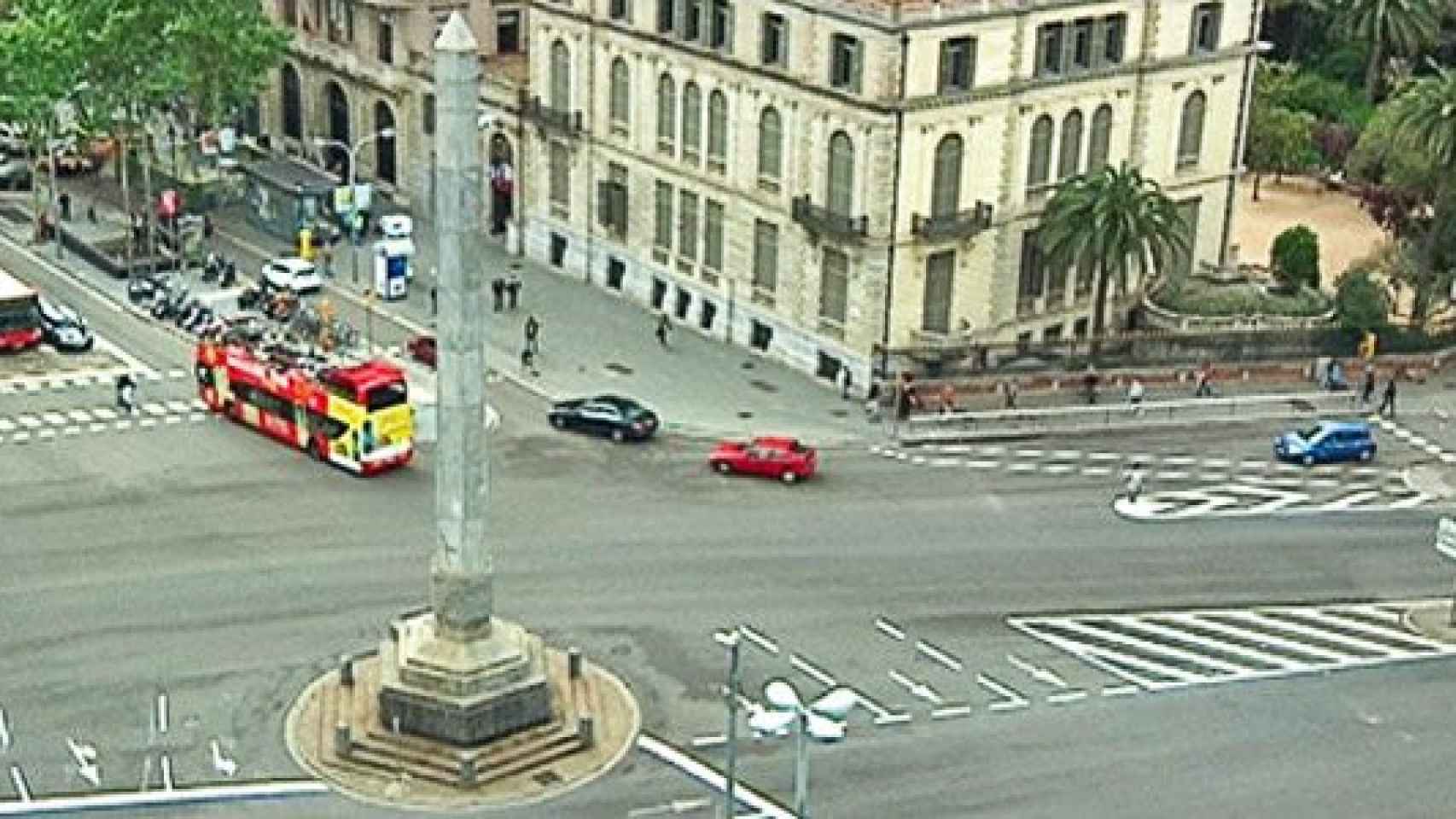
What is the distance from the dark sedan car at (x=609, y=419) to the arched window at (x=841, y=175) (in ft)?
38.3

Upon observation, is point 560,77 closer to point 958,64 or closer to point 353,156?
point 353,156

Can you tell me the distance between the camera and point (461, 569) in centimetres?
6278

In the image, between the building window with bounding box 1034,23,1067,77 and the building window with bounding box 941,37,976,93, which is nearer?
the building window with bounding box 941,37,976,93

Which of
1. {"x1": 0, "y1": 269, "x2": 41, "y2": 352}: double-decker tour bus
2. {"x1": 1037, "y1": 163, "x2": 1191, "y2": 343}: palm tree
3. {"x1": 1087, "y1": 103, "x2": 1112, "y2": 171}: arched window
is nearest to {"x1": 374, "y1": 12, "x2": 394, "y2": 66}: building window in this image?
{"x1": 0, "y1": 269, "x2": 41, "y2": 352}: double-decker tour bus

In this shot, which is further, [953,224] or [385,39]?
[385,39]

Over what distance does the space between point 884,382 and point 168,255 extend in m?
37.3

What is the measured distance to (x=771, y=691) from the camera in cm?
4900

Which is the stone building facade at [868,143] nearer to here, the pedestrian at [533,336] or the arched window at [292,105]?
the pedestrian at [533,336]

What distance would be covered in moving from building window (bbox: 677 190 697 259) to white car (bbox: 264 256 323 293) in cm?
1714

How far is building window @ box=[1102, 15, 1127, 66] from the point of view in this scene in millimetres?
96125

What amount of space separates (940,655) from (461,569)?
15.7 m

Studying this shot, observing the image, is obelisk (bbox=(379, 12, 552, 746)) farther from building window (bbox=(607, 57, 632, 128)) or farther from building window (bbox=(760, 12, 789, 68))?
building window (bbox=(607, 57, 632, 128))

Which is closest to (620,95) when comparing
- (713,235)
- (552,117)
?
(552,117)

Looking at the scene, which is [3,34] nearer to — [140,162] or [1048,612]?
[140,162]
